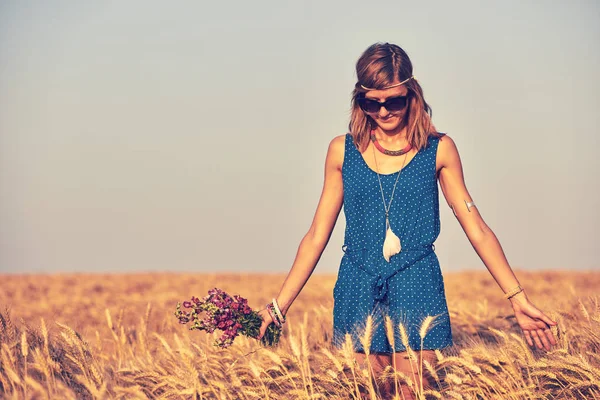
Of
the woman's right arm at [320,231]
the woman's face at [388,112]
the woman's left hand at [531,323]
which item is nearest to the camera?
the woman's face at [388,112]

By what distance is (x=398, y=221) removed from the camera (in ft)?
13.2

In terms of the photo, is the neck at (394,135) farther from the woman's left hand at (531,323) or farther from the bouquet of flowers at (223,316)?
the bouquet of flowers at (223,316)

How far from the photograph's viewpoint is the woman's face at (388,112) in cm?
392

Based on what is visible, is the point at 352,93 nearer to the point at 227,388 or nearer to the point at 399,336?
the point at 399,336

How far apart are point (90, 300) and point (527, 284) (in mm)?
8004

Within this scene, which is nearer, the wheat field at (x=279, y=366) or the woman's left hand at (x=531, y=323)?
the wheat field at (x=279, y=366)

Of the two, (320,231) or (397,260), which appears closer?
(397,260)

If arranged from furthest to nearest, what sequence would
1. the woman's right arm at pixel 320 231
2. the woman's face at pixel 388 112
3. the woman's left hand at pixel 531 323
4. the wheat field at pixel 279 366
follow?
the woman's right arm at pixel 320 231 < the woman's left hand at pixel 531 323 < the woman's face at pixel 388 112 < the wheat field at pixel 279 366

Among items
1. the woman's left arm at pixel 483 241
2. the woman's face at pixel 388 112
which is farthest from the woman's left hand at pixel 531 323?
the woman's face at pixel 388 112

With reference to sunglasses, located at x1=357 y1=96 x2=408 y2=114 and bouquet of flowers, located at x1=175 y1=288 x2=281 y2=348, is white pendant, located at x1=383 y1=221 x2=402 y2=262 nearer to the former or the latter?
sunglasses, located at x1=357 y1=96 x2=408 y2=114

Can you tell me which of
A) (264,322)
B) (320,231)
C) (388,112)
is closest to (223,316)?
(264,322)

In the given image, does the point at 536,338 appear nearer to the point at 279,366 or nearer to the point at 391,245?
the point at 391,245

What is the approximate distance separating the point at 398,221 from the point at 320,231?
474mm

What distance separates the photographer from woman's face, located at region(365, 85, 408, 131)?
392cm
